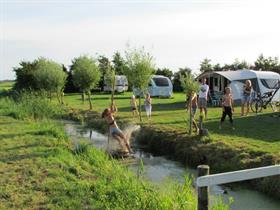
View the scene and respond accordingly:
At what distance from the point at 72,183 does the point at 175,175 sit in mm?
4074

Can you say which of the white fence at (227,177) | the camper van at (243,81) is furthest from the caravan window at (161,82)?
the white fence at (227,177)

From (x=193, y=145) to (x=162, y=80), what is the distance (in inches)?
1019

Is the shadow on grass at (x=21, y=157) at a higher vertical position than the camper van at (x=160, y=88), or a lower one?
lower

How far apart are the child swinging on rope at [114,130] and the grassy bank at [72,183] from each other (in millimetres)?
1798

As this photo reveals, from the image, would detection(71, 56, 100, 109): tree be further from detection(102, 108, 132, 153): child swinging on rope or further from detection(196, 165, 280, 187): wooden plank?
detection(196, 165, 280, 187): wooden plank

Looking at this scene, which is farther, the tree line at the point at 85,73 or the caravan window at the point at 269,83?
the caravan window at the point at 269,83

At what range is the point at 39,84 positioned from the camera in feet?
122

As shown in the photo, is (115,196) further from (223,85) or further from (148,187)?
(223,85)

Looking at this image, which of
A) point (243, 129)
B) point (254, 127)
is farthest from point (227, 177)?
point (254, 127)

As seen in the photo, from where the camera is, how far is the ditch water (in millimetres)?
9938

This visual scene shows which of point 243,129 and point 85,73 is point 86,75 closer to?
point 85,73

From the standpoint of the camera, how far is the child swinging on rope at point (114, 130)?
15156mm

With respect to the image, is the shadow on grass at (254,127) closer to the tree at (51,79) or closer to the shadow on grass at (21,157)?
the shadow on grass at (21,157)

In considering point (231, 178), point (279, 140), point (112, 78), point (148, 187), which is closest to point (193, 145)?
point (279, 140)
